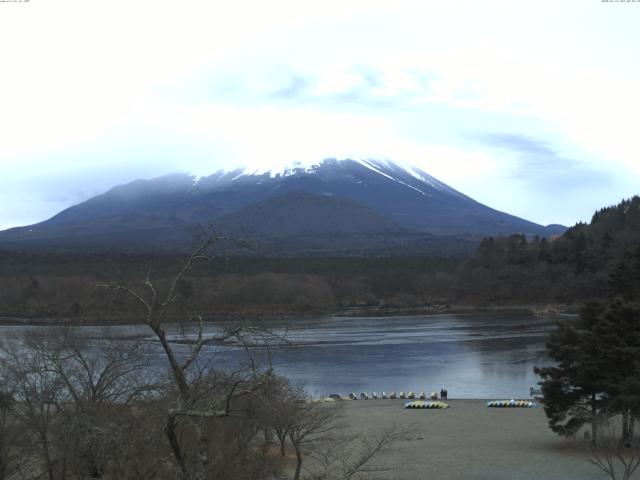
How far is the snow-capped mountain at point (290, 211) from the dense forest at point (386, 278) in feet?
81.4

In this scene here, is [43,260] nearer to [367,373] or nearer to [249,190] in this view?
[367,373]

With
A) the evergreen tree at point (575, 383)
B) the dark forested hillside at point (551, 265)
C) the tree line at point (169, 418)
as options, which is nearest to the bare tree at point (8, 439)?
the tree line at point (169, 418)

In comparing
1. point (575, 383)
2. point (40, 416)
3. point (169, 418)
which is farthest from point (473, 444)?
point (169, 418)

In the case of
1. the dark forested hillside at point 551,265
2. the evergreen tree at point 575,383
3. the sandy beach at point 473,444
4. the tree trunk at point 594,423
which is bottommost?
the sandy beach at point 473,444

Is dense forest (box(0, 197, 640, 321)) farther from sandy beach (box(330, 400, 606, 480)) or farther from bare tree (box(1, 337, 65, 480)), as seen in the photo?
bare tree (box(1, 337, 65, 480))

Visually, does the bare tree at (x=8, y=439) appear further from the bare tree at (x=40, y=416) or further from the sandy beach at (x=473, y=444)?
the sandy beach at (x=473, y=444)

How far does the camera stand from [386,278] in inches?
3445

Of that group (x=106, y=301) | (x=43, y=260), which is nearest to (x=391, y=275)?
(x=43, y=260)

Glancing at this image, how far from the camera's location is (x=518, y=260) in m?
80.6

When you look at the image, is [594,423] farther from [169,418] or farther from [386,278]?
[386,278]

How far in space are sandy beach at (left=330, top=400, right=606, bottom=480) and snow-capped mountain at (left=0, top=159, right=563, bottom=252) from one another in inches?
3274

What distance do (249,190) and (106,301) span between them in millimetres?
174220

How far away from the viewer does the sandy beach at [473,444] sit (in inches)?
592

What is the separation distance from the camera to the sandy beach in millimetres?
15039
